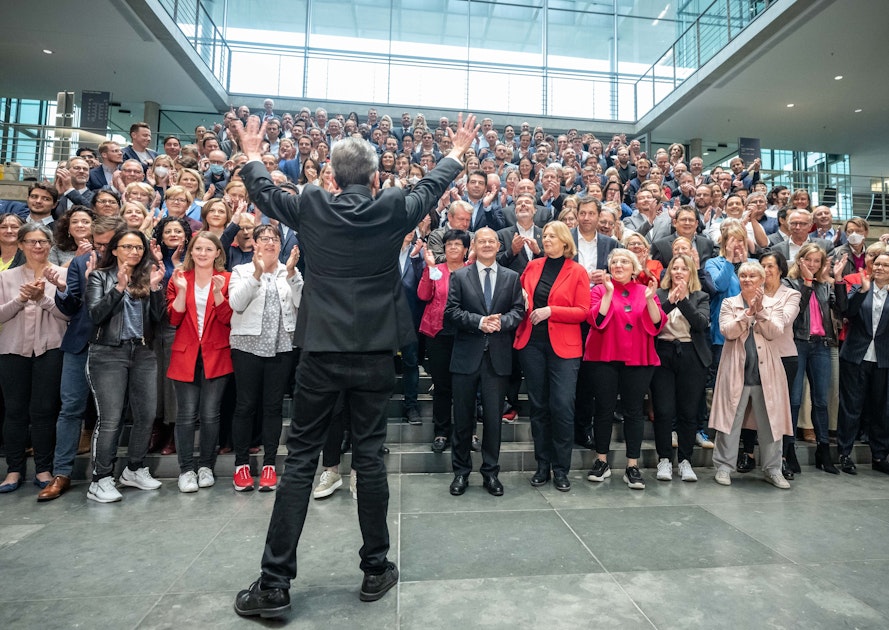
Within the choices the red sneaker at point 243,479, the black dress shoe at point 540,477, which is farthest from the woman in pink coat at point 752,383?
the red sneaker at point 243,479

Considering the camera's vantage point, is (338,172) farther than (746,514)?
No

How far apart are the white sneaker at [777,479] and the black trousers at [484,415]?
2.22 meters

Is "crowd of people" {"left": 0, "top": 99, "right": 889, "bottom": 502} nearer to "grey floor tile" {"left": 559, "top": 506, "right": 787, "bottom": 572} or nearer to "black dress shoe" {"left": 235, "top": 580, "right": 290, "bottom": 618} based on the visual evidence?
"grey floor tile" {"left": 559, "top": 506, "right": 787, "bottom": 572}

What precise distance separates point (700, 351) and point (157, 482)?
167 inches

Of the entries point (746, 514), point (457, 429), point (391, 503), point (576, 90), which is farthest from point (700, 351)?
point (576, 90)

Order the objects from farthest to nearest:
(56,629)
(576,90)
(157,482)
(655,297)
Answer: (576,90) < (655,297) < (157,482) < (56,629)

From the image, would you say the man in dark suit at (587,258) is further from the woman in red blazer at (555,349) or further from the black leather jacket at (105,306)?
the black leather jacket at (105,306)

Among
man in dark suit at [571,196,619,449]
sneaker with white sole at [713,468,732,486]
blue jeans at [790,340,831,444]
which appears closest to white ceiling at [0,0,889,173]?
blue jeans at [790,340,831,444]

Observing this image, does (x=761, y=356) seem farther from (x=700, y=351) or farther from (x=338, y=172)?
(x=338, y=172)

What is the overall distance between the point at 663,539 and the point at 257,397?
288 cm

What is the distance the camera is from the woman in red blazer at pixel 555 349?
3758 mm

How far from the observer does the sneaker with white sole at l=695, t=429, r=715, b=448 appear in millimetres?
4398

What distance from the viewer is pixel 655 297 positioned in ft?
13.2

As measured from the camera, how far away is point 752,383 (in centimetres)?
405
